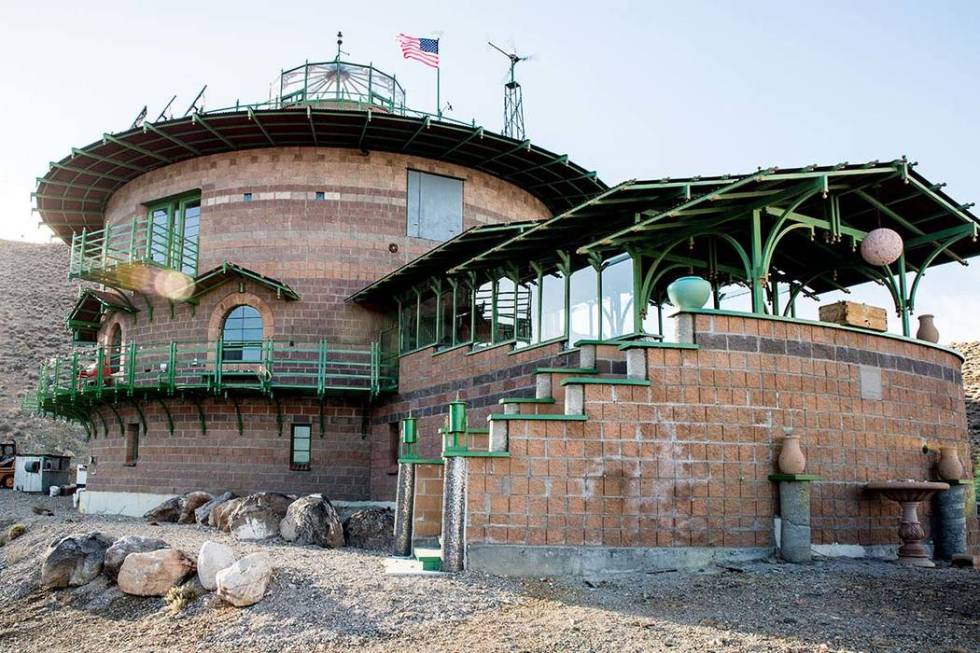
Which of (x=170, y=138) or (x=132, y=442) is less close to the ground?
(x=170, y=138)

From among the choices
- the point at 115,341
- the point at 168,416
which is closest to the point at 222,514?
the point at 168,416

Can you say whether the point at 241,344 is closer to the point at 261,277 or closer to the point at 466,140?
the point at 261,277

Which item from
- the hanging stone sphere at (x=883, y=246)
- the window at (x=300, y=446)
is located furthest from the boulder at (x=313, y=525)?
the hanging stone sphere at (x=883, y=246)

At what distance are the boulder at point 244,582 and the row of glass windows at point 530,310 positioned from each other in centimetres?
603

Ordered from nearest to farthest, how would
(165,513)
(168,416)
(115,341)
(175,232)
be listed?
1. (165,513)
2. (168,416)
3. (175,232)
4. (115,341)

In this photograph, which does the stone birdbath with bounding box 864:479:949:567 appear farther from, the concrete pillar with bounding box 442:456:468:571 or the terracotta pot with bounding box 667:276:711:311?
the concrete pillar with bounding box 442:456:468:571

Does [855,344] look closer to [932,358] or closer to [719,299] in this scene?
[932,358]

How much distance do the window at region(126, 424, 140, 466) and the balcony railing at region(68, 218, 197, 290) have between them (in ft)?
11.7

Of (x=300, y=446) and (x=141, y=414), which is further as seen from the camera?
(x=141, y=414)

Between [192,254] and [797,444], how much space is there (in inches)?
640

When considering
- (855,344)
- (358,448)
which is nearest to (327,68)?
(358,448)

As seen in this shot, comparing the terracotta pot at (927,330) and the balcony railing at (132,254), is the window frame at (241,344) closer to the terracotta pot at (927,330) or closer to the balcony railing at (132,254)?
the balcony railing at (132,254)

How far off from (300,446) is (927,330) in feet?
44.9

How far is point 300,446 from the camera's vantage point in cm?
2084
